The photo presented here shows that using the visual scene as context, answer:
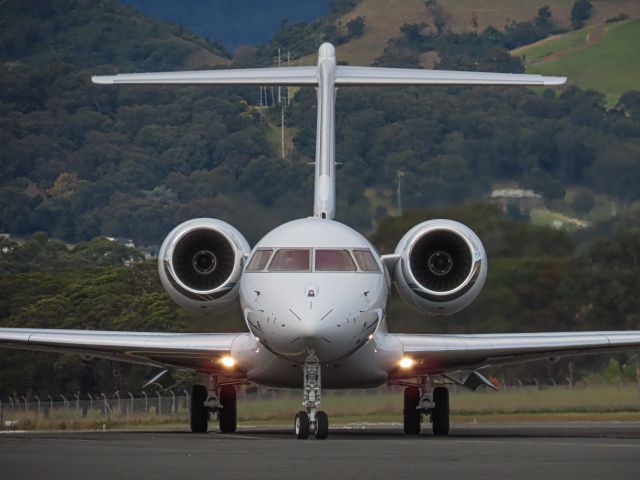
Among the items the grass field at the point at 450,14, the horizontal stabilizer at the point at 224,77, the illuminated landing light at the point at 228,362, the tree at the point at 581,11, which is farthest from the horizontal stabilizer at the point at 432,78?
the tree at the point at 581,11

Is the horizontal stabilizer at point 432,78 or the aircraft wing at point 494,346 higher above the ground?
the horizontal stabilizer at point 432,78

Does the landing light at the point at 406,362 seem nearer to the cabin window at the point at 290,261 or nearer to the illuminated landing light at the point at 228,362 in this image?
the illuminated landing light at the point at 228,362

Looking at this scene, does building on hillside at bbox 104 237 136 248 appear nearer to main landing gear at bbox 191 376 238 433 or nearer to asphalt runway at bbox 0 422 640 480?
main landing gear at bbox 191 376 238 433

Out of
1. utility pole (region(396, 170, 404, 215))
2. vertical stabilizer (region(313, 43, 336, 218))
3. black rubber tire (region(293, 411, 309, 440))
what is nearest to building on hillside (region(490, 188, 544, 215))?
utility pole (region(396, 170, 404, 215))

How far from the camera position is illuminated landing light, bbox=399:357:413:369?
24422 mm

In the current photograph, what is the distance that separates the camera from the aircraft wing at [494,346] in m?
24.3

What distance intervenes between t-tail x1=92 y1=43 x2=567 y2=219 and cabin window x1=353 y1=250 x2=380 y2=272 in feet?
9.46

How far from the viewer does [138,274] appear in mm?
53094

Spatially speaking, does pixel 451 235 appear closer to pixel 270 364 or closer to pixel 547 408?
pixel 270 364

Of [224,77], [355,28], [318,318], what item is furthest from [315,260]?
[355,28]

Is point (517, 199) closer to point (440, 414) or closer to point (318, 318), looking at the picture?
point (440, 414)

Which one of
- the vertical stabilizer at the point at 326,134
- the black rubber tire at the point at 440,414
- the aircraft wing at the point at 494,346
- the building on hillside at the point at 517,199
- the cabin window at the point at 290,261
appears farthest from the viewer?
the building on hillside at the point at 517,199

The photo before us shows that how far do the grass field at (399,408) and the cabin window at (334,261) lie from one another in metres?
10.4

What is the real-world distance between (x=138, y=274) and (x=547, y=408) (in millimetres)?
20981
